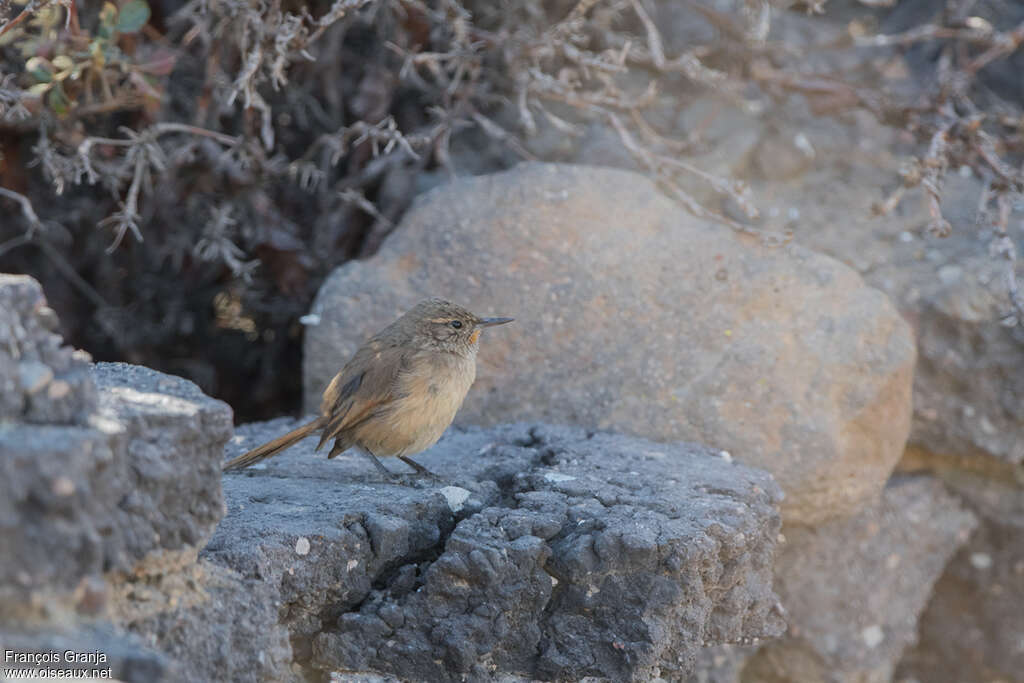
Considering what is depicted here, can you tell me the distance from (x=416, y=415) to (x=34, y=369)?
6.11 feet

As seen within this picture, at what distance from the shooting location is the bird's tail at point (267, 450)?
4.15m

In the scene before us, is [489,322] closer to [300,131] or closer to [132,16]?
[132,16]

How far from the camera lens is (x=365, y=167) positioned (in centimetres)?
579

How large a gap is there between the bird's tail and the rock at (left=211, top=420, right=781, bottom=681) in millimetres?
484

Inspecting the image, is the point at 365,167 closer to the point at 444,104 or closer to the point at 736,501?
the point at 444,104

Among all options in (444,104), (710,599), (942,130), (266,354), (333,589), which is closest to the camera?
(333,589)

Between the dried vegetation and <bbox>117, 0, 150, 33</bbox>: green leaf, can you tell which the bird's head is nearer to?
the dried vegetation

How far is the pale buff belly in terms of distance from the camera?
4.14 metres

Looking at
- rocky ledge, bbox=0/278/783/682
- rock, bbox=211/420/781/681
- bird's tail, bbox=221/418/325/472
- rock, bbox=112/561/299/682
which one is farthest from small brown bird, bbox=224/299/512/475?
rock, bbox=112/561/299/682

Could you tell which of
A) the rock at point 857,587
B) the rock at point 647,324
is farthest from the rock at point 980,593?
the rock at point 647,324

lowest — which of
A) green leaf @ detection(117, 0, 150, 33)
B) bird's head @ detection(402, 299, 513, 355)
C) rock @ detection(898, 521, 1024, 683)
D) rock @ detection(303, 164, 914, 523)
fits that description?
rock @ detection(898, 521, 1024, 683)

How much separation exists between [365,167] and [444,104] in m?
0.57

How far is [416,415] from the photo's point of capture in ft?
13.6

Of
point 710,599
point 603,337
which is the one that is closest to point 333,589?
point 710,599
